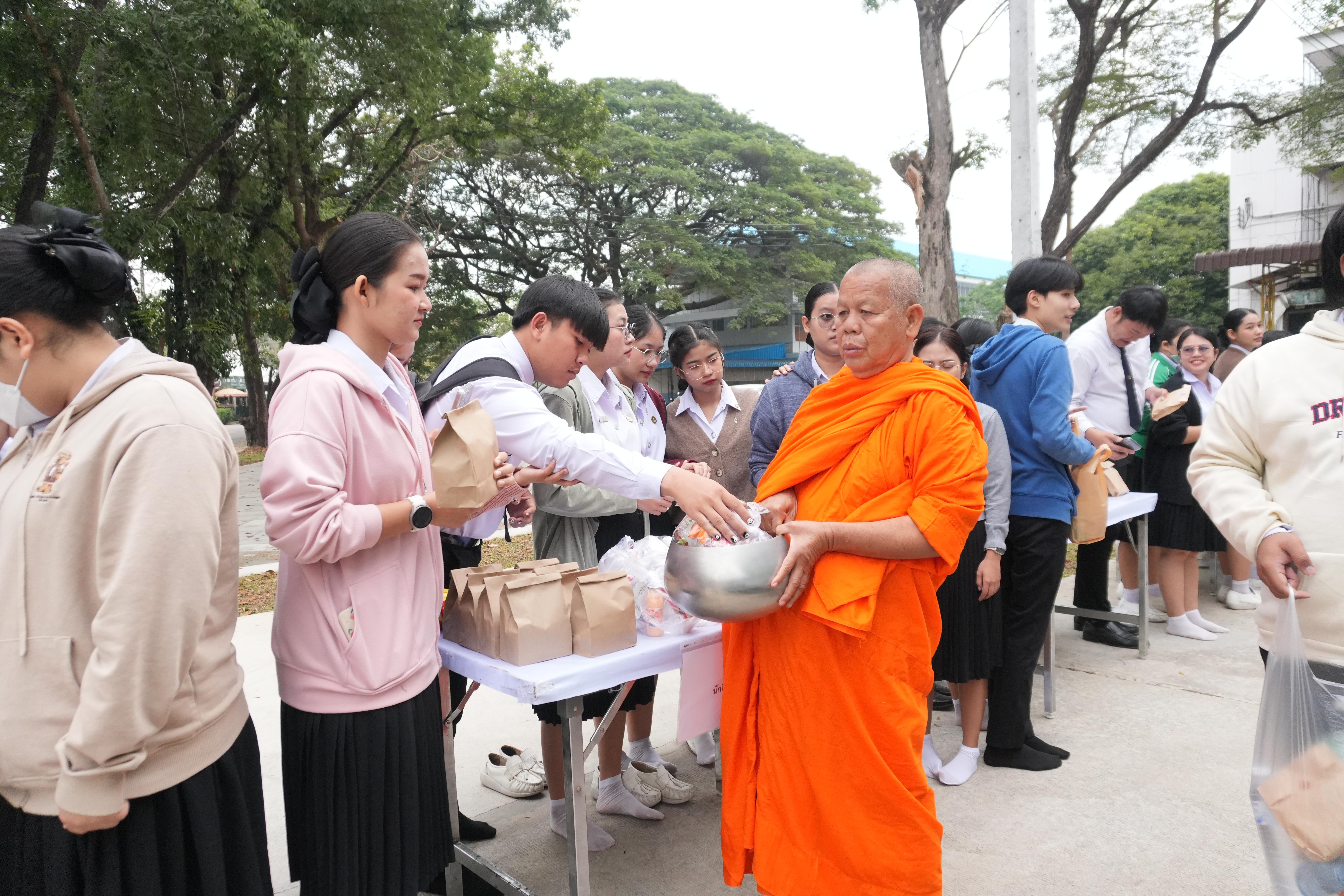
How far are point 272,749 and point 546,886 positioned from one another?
5.83ft

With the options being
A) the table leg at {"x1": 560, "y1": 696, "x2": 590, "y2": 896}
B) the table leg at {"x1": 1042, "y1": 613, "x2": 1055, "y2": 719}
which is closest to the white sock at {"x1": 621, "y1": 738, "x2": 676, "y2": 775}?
the table leg at {"x1": 560, "y1": 696, "x2": 590, "y2": 896}

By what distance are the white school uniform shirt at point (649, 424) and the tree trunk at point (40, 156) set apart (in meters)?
7.68

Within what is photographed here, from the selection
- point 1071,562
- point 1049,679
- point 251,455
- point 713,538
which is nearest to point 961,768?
point 1049,679

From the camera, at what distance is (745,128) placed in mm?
23609

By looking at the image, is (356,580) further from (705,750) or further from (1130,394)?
(1130,394)

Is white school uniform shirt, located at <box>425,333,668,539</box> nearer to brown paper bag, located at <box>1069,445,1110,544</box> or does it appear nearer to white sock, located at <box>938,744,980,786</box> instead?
white sock, located at <box>938,744,980,786</box>

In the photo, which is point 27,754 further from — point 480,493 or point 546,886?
point 546,886

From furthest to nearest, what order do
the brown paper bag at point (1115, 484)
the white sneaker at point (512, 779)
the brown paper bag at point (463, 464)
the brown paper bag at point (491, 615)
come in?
1. the brown paper bag at point (1115, 484)
2. the white sneaker at point (512, 779)
3. the brown paper bag at point (491, 615)
4. the brown paper bag at point (463, 464)

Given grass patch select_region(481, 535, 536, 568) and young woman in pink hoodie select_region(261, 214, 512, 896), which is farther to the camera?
grass patch select_region(481, 535, 536, 568)

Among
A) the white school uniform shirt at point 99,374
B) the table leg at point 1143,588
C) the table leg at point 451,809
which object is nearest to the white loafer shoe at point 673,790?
the table leg at point 451,809

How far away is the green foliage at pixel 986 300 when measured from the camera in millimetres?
47781

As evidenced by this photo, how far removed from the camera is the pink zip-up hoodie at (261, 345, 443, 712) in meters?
1.62

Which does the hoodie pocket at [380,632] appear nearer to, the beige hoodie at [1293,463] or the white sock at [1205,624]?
the beige hoodie at [1293,463]

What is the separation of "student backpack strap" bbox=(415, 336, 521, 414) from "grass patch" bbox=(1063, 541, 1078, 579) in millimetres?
4557
